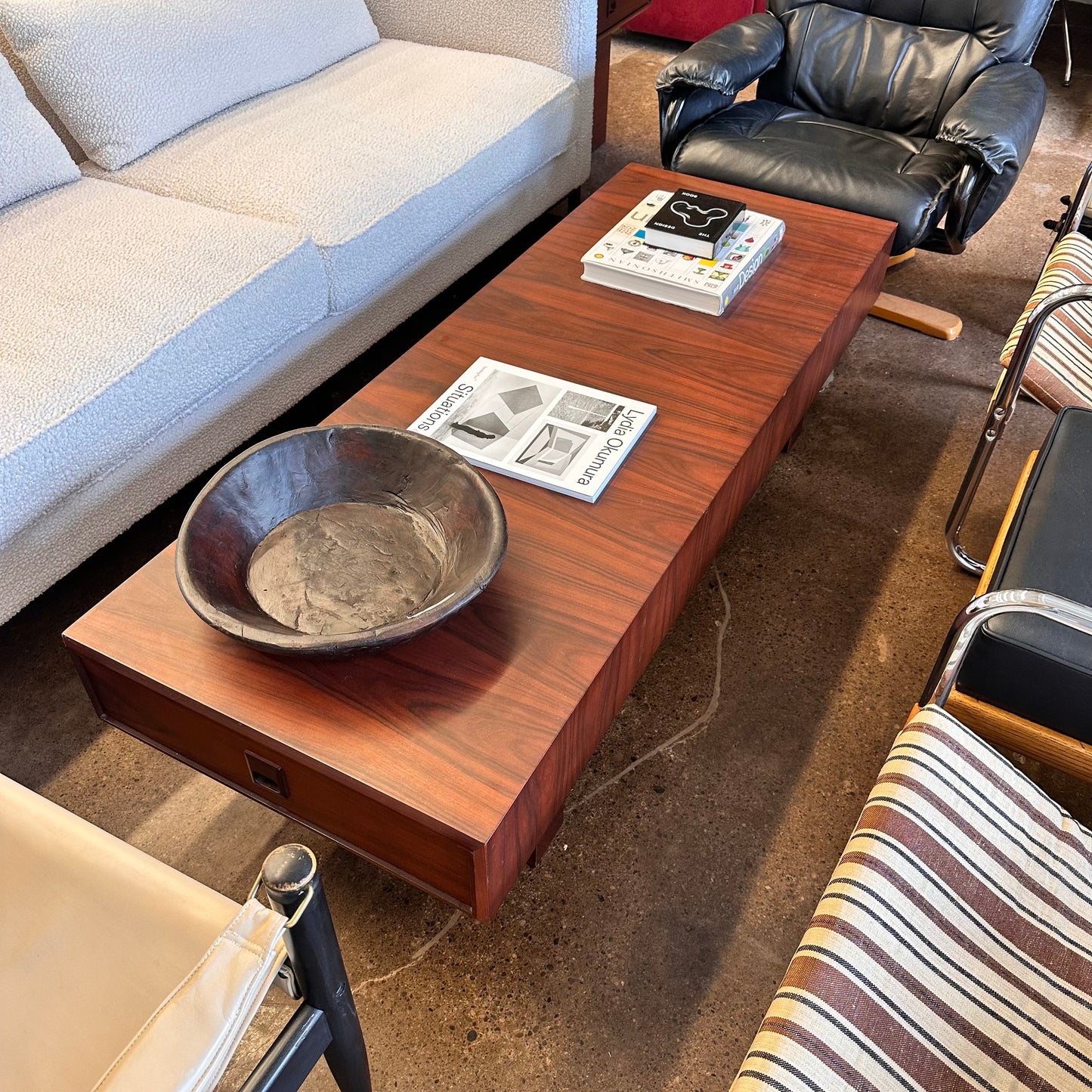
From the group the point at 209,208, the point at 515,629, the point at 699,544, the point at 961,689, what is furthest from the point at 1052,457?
the point at 209,208

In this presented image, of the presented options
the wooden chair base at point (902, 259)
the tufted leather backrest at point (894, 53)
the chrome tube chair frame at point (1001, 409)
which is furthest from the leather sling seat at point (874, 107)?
the chrome tube chair frame at point (1001, 409)

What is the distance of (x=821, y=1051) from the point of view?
77cm

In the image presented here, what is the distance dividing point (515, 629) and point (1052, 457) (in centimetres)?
76

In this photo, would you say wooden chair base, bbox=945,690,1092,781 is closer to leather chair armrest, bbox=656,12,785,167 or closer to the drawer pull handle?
the drawer pull handle

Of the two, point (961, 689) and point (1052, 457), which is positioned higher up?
point (1052, 457)

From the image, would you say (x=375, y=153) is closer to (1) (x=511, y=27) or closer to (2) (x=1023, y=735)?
(1) (x=511, y=27)

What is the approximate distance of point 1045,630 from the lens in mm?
1073

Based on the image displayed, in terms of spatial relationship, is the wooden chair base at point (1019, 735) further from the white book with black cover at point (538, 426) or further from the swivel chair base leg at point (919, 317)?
the swivel chair base leg at point (919, 317)

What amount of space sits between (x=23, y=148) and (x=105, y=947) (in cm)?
154

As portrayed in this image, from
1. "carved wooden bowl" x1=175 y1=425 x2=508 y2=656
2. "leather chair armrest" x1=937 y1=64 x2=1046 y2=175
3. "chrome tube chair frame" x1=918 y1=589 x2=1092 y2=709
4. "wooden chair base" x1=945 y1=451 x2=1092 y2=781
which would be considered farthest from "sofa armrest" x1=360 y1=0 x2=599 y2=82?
"chrome tube chair frame" x1=918 y1=589 x2=1092 y2=709

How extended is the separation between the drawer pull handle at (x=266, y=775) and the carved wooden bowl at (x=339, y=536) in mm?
142

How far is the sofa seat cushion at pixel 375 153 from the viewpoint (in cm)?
179

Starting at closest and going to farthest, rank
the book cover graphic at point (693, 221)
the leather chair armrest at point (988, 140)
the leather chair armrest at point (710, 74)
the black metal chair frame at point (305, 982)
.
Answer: the black metal chair frame at point (305, 982) → the book cover graphic at point (693, 221) → the leather chair armrest at point (988, 140) → the leather chair armrest at point (710, 74)

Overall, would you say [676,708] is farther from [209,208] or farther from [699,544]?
[209,208]
